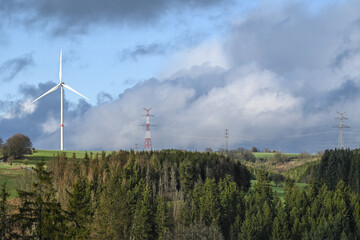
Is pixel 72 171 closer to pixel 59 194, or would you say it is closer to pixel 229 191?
pixel 59 194

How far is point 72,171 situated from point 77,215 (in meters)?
83.2

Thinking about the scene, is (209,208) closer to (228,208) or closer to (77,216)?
(228,208)

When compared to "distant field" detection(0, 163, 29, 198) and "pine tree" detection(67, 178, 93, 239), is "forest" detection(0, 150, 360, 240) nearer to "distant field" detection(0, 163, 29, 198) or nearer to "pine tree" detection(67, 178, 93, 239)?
"distant field" detection(0, 163, 29, 198)

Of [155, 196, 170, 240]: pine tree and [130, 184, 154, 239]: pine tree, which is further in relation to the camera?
[155, 196, 170, 240]: pine tree

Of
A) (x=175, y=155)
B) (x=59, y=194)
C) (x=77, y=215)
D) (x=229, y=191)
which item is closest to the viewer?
(x=77, y=215)

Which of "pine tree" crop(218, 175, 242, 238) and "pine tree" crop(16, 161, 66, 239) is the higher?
"pine tree" crop(16, 161, 66, 239)

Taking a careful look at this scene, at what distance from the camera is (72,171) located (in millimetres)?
148000

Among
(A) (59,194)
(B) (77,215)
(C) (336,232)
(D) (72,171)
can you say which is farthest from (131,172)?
(B) (77,215)

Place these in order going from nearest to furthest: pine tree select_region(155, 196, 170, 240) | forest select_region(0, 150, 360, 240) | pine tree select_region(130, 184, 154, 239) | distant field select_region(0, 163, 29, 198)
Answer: pine tree select_region(130, 184, 154, 239) < forest select_region(0, 150, 360, 240) < pine tree select_region(155, 196, 170, 240) < distant field select_region(0, 163, 29, 198)

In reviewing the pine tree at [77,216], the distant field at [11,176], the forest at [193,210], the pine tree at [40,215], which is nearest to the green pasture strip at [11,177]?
the distant field at [11,176]

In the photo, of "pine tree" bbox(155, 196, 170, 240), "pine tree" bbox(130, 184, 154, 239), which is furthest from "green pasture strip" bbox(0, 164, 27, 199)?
"pine tree" bbox(155, 196, 170, 240)

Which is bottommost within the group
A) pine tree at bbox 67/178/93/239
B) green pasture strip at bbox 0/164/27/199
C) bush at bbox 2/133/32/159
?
pine tree at bbox 67/178/93/239

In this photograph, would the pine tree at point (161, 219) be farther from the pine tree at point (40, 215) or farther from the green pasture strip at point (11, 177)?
the pine tree at point (40, 215)

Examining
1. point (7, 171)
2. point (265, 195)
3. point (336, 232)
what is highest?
point (7, 171)
